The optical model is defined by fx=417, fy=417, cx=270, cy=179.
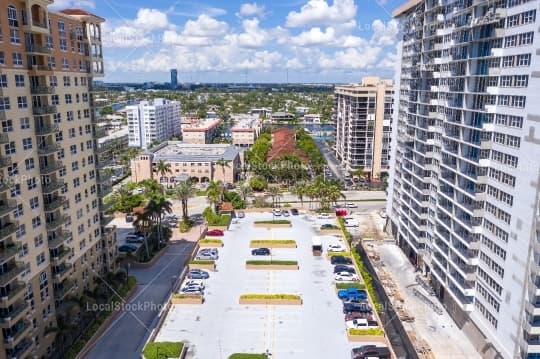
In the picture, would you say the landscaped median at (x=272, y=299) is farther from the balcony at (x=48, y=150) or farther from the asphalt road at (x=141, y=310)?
the balcony at (x=48, y=150)

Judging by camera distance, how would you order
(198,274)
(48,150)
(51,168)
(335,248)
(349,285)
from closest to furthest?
(48,150), (51,168), (349,285), (198,274), (335,248)

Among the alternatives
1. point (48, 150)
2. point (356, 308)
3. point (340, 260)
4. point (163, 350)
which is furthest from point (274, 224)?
point (48, 150)

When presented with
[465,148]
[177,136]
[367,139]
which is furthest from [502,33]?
[177,136]

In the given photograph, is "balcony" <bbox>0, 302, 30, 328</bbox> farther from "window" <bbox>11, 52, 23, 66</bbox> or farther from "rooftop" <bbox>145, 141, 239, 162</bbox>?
"rooftop" <bbox>145, 141, 239, 162</bbox>

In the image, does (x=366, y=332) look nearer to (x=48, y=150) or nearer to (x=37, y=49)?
(x=48, y=150)

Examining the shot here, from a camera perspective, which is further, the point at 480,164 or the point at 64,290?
the point at 64,290

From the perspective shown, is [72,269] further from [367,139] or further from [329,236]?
[367,139]

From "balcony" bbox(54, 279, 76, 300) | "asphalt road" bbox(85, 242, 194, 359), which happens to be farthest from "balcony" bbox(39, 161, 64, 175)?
"asphalt road" bbox(85, 242, 194, 359)
